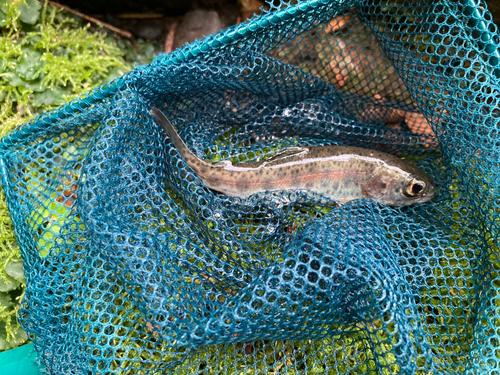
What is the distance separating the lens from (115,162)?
7.73 feet

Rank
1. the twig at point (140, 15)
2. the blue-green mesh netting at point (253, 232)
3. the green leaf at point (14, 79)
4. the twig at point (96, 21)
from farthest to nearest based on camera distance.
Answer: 1. the twig at point (140, 15)
2. the twig at point (96, 21)
3. the green leaf at point (14, 79)
4. the blue-green mesh netting at point (253, 232)

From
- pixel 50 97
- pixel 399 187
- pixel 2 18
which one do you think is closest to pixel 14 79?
pixel 50 97

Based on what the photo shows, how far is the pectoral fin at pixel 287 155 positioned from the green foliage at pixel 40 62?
6.22ft

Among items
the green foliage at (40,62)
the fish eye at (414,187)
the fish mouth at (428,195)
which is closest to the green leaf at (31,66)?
the green foliage at (40,62)

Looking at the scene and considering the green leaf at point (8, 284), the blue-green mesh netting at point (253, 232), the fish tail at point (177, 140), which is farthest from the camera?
the green leaf at point (8, 284)

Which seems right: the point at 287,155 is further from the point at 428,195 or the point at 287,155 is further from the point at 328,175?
the point at 428,195

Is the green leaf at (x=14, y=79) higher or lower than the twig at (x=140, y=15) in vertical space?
lower

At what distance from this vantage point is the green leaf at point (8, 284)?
107 inches

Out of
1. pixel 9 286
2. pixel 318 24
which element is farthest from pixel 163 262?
pixel 318 24

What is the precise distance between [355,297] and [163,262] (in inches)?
44.4

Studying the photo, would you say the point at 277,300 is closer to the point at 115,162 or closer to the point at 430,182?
the point at 115,162

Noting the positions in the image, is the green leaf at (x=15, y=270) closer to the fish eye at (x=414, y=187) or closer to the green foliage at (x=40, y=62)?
the green foliage at (x=40, y=62)

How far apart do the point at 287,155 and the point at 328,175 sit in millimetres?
365

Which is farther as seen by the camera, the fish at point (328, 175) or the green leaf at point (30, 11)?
the green leaf at point (30, 11)
